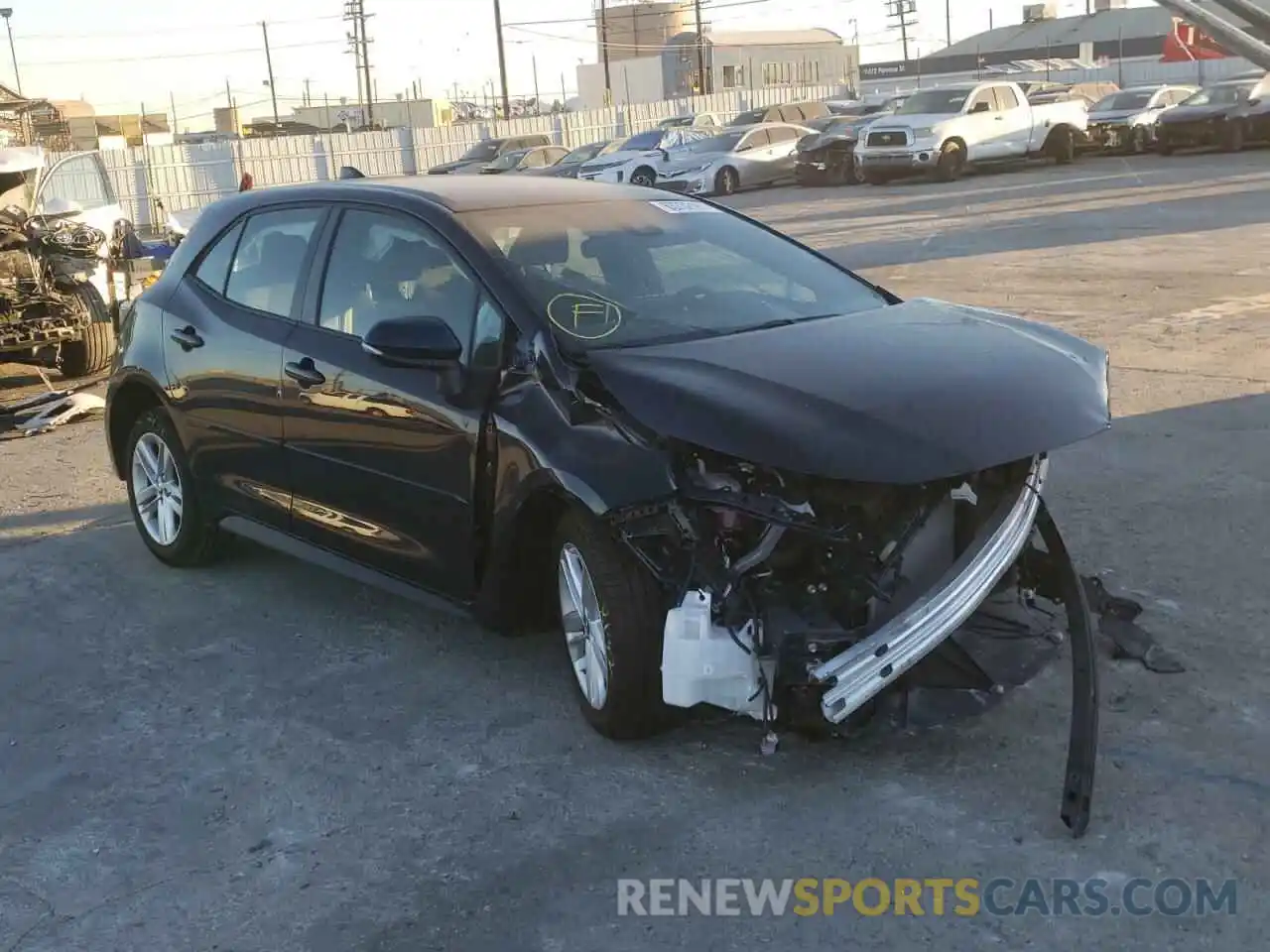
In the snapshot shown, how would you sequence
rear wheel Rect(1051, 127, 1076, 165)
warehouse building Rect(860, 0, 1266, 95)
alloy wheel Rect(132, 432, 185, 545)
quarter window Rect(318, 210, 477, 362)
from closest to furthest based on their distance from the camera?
1. quarter window Rect(318, 210, 477, 362)
2. alloy wheel Rect(132, 432, 185, 545)
3. rear wheel Rect(1051, 127, 1076, 165)
4. warehouse building Rect(860, 0, 1266, 95)

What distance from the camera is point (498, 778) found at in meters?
3.97

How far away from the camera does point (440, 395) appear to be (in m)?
4.37

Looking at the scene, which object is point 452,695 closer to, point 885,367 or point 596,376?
point 596,376

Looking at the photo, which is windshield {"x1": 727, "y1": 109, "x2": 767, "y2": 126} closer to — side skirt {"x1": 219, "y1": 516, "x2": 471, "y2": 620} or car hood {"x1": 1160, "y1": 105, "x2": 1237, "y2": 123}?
car hood {"x1": 1160, "y1": 105, "x2": 1237, "y2": 123}

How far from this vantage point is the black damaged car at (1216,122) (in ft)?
90.9

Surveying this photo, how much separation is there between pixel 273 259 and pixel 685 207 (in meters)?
1.64

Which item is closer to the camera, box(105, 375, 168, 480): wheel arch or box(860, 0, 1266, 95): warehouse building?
box(105, 375, 168, 480): wheel arch

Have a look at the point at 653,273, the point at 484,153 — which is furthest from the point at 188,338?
the point at 484,153

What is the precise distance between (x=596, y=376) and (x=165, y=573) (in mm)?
2971

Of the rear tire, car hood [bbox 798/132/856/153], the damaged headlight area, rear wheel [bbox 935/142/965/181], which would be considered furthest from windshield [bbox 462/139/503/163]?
the damaged headlight area

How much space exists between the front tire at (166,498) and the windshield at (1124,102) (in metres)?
27.8

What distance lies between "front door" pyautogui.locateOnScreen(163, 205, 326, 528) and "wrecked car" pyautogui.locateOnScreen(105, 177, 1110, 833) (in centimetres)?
2

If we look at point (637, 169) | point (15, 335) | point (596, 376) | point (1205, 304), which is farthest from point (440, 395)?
point (637, 169)

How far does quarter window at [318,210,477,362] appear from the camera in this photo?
4.50 m
